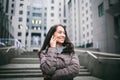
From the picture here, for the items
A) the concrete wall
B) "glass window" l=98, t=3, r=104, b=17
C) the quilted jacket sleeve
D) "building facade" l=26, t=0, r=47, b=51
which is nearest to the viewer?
the quilted jacket sleeve

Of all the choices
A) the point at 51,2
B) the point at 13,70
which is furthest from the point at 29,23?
the point at 13,70

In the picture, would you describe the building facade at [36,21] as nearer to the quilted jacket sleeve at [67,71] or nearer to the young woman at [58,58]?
the young woman at [58,58]

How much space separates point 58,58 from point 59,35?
0.30 m

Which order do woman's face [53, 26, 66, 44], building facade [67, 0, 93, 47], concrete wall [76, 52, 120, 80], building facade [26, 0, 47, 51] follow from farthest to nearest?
building facade [26, 0, 47, 51] → building facade [67, 0, 93, 47] → concrete wall [76, 52, 120, 80] → woman's face [53, 26, 66, 44]

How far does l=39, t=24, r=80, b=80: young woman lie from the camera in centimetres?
178

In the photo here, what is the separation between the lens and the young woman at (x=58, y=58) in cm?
178

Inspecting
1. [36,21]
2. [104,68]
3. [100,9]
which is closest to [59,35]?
[104,68]

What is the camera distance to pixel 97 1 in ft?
57.3

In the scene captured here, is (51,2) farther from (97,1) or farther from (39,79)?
(39,79)

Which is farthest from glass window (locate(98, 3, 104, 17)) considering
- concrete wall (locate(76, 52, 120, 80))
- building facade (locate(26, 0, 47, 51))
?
building facade (locate(26, 0, 47, 51))

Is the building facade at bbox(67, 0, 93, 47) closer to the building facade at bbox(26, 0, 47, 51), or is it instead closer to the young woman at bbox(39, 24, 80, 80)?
the building facade at bbox(26, 0, 47, 51)

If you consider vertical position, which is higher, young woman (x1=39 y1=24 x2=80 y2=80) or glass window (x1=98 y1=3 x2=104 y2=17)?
glass window (x1=98 y1=3 x2=104 y2=17)

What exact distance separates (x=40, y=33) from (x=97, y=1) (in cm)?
4170

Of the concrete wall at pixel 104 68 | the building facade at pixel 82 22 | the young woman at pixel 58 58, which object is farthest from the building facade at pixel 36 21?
the young woman at pixel 58 58
